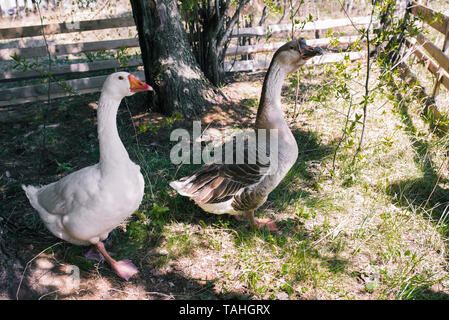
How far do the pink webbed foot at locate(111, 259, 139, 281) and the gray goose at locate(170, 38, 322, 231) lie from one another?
74cm

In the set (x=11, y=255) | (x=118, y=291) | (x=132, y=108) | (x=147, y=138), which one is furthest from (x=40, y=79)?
(x=118, y=291)

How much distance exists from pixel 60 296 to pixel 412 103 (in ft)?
19.0

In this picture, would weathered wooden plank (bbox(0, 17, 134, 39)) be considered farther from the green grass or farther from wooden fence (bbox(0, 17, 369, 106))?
the green grass

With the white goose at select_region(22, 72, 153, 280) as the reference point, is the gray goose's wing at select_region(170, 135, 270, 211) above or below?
below

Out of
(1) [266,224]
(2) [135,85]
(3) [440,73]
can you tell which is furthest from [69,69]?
(3) [440,73]

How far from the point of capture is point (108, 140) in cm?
253

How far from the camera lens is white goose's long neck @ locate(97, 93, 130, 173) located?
8.25 ft

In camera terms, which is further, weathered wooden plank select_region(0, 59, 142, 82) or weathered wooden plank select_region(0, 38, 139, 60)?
weathered wooden plank select_region(0, 59, 142, 82)

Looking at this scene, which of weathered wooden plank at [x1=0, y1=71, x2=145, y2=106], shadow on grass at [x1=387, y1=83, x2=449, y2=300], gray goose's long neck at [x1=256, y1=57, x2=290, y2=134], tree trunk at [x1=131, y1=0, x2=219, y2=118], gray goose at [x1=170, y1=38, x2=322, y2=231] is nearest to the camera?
gray goose at [x1=170, y1=38, x2=322, y2=231]

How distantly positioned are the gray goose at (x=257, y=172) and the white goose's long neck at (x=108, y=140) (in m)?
0.68

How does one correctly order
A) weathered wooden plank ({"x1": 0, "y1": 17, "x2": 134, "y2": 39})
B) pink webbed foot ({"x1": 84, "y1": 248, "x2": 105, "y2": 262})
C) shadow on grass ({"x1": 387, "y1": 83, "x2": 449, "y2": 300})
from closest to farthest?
pink webbed foot ({"x1": 84, "y1": 248, "x2": 105, "y2": 262}) → shadow on grass ({"x1": 387, "y1": 83, "x2": 449, "y2": 300}) → weathered wooden plank ({"x1": 0, "y1": 17, "x2": 134, "y2": 39})

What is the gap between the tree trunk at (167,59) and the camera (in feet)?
15.6

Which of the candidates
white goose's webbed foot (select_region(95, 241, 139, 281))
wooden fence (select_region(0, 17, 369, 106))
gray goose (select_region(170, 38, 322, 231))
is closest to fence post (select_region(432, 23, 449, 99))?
wooden fence (select_region(0, 17, 369, 106))

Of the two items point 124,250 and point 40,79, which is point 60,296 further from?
point 40,79
